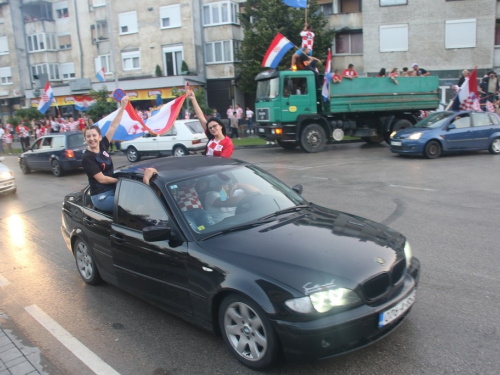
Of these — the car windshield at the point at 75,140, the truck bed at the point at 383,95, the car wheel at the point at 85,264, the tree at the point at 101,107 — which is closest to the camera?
the car wheel at the point at 85,264

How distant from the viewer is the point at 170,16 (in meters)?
35.3

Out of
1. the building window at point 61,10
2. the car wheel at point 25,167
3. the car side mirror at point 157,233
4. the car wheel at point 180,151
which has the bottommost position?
the car wheel at point 25,167

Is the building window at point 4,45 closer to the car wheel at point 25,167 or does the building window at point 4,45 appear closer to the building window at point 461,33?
the car wheel at point 25,167

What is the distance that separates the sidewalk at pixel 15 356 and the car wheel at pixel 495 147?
14762 millimetres

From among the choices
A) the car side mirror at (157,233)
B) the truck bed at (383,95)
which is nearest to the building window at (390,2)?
the truck bed at (383,95)

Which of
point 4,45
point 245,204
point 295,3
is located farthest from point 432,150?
point 4,45

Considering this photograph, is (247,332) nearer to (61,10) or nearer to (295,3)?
(295,3)

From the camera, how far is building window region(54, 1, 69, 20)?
4344 centimetres

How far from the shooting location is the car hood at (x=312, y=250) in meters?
3.24

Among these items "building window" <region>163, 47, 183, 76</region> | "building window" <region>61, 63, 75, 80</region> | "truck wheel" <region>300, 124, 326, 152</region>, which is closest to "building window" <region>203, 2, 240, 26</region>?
"building window" <region>163, 47, 183, 76</region>

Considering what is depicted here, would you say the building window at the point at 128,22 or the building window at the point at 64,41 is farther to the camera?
the building window at the point at 64,41

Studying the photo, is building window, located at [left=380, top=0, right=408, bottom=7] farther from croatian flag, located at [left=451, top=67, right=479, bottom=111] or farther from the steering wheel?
the steering wheel

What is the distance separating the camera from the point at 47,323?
4.49 metres

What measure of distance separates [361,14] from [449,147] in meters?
19.9
